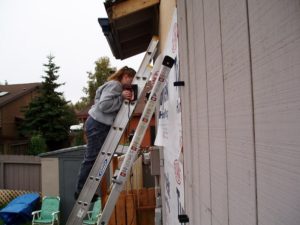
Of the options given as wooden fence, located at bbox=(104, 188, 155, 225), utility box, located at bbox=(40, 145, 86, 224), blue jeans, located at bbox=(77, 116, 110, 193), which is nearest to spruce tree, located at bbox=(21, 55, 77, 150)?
utility box, located at bbox=(40, 145, 86, 224)

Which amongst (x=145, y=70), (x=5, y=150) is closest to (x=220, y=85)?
(x=145, y=70)

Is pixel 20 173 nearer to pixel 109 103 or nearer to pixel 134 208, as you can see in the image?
pixel 134 208

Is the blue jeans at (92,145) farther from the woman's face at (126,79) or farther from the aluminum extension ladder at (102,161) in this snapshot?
the woman's face at (126,79)

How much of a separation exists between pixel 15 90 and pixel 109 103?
100 feet

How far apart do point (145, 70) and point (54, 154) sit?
20.1 feet

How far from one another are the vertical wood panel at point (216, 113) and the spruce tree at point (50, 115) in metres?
25.5

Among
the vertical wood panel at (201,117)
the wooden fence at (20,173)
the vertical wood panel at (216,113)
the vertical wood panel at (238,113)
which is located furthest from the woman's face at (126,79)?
the wooden fence at (20,173)

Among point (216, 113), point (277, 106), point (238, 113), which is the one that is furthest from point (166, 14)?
point (277, 106)

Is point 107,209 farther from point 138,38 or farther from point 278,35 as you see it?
point 138,38

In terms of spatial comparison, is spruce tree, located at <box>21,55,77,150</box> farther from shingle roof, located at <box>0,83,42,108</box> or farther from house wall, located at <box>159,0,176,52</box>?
house wall, located at <box>159,0,176,52</box>

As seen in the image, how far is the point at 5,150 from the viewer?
26.4m

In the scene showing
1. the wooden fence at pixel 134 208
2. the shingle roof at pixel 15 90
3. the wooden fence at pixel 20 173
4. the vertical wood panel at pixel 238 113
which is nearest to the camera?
the vertical wood panel at pixel 238 113

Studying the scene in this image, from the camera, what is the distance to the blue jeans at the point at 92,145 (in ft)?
11.8

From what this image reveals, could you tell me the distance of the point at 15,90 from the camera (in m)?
31.6
